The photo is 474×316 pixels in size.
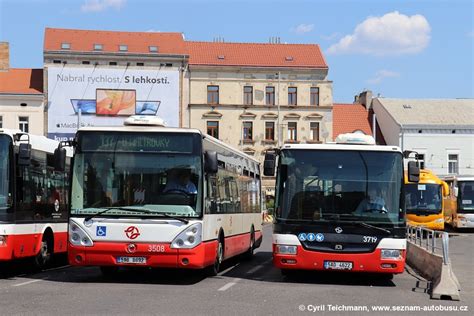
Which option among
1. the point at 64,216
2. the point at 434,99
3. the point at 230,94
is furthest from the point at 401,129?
the point at 64,216

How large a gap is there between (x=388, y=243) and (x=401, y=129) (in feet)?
203

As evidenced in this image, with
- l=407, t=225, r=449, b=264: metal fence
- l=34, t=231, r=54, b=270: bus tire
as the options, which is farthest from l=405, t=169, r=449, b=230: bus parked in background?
l=34, t=231, r=54, b=270: bus tire

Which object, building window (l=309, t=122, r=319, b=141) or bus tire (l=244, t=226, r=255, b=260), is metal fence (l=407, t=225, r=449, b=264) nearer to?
bus tire (l=244, t=226, r=255, b=260)

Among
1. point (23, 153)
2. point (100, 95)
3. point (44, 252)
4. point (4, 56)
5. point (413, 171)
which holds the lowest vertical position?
point (44, 252)

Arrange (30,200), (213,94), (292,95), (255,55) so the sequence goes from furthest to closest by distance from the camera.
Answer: (255,55) < (292,95) < (213,94) < (30,200)

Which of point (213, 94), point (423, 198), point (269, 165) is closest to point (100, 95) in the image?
point (213, 94)

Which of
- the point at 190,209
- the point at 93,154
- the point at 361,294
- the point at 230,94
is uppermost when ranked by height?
the point at 230,94

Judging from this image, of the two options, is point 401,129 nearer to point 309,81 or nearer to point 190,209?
point 309,81

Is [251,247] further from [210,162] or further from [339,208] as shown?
[210,162]

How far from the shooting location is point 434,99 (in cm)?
8331

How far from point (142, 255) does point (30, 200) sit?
3443 millimetres

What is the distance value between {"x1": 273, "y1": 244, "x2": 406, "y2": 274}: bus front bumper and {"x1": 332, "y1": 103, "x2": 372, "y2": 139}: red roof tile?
206 ft

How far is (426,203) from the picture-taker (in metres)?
39.4

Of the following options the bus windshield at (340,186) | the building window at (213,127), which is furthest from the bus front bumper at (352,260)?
the building window at (213,127)
